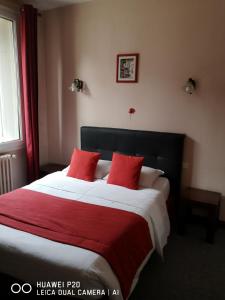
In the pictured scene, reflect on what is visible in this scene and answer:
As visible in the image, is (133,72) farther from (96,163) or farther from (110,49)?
(96,163)

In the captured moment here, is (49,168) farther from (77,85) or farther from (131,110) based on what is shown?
(131,110)

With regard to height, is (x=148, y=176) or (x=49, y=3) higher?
(x=49, y=3)

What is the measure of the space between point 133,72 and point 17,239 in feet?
8.12

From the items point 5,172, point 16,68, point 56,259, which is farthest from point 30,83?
point 56,259

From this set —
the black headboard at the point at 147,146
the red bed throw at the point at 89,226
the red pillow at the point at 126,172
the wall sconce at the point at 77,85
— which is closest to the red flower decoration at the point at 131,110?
the black headboard at the point at 147,146

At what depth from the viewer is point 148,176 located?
295 cm

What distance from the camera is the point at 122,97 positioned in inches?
135

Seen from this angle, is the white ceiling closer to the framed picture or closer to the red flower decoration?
the framed picture

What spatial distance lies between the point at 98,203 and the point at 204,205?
1.24 m

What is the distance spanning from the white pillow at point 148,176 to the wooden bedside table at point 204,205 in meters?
0.43

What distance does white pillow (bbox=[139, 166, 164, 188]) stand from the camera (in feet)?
9.53

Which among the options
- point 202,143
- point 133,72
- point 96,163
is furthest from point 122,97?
point 202,143

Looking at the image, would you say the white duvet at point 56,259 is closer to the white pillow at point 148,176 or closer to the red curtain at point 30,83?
the white pillow at point 148,176

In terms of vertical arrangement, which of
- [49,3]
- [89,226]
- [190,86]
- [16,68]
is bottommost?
[89,226]
